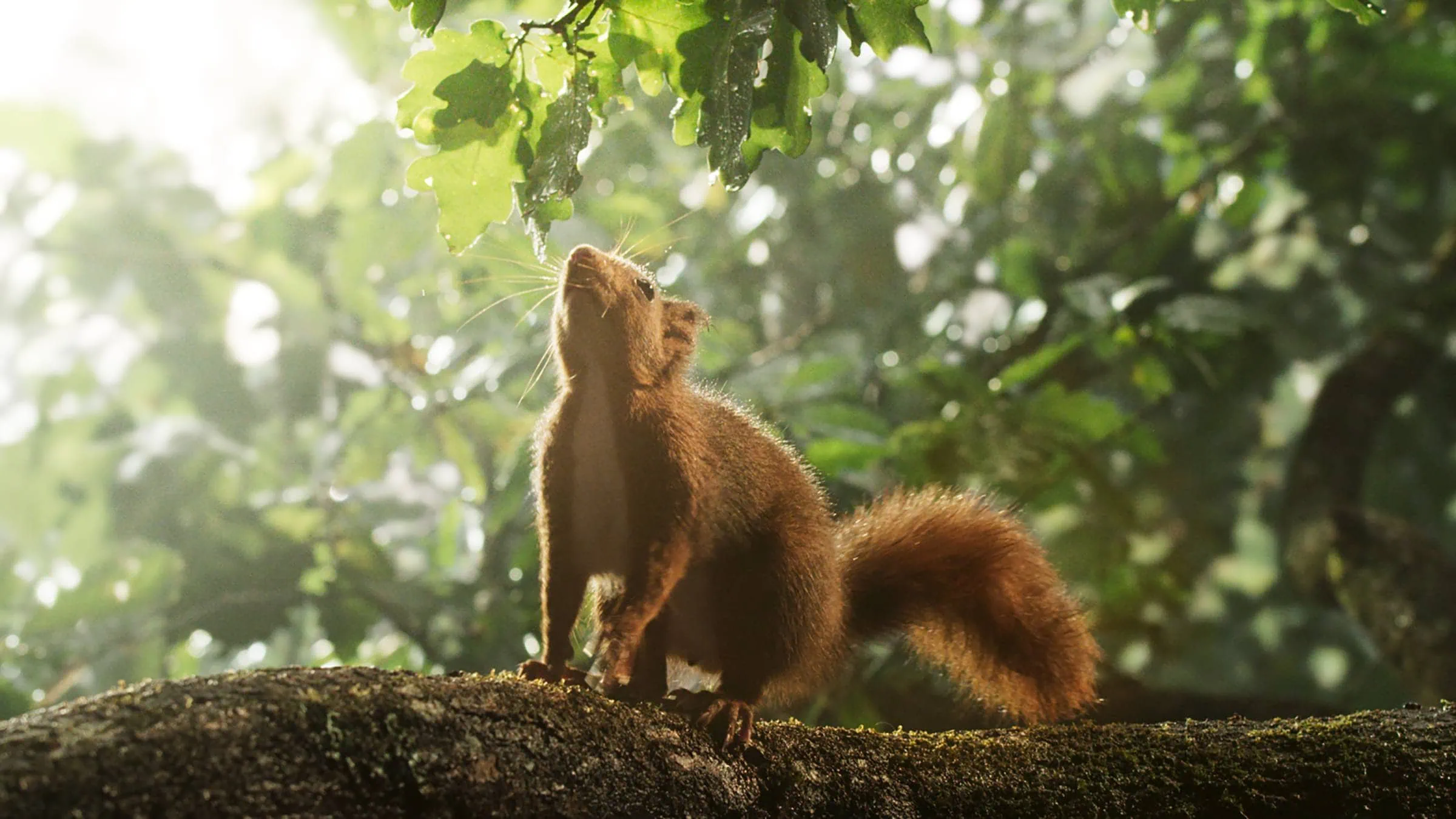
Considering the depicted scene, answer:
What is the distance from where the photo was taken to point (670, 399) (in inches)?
106

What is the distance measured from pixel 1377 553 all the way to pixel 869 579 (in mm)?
2868

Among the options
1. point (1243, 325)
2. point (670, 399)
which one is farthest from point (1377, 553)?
point (670, 399)

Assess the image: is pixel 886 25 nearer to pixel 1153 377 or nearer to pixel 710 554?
pixel 710 554

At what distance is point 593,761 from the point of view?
1.66 metres

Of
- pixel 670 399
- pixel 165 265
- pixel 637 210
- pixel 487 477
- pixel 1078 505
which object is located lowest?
pixel 1078 505

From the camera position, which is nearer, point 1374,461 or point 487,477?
point 487,477

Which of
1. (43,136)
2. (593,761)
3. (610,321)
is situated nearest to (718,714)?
(593,761)

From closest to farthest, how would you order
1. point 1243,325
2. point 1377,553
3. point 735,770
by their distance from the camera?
point 735,770
point 1243,325
point 1377,553

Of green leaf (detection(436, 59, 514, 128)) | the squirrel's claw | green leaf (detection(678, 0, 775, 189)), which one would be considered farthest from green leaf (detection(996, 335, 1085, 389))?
green leaf (detection(436, 59, 514, 128))

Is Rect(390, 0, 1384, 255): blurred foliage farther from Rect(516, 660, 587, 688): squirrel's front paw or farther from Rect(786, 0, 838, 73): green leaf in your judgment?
Rect(516, 660, 587, 688): squirrel's front paw

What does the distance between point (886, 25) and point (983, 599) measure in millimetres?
1749

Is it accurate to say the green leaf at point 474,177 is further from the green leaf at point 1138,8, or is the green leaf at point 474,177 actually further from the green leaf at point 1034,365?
the green leaf at point 1034,365

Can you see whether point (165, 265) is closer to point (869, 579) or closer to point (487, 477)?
point (487, 477)

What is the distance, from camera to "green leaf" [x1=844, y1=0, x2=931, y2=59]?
199cm
